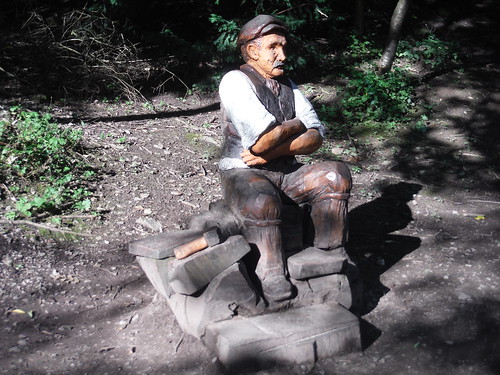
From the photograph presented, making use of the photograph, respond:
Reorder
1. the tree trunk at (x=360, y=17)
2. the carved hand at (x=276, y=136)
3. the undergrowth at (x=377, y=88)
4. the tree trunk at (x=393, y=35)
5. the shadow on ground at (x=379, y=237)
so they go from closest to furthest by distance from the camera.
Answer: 1. the carved hand at (x=276, y=136)
2. the shadow on ground at (x=379, y=237)
3. the undergrowth at (x=377, y=88)
4. the tree trunk at (x=393, y=35)
5. the tree trunk at (x=360, y=17)

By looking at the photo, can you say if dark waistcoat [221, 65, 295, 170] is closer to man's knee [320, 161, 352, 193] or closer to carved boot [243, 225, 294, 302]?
man's knee [320, 161, 352, 193]

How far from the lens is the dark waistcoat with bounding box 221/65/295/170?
11.4ft

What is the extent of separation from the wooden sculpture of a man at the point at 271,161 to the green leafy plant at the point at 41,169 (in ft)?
5.90

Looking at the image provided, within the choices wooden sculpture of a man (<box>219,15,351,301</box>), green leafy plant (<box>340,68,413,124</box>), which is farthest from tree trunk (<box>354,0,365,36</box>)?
wooden sculpture of a man (<box>219,15,351,301</box>)

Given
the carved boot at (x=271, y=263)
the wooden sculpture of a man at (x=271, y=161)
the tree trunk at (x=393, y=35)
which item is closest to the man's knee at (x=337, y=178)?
the wooden sculpture of a man at (x=271, y=161)

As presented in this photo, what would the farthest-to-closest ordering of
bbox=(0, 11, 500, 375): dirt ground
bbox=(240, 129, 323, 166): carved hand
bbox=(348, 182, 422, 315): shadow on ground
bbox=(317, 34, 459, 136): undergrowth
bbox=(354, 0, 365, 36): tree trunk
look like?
bbox=(354, 0, 365, 36): tree trunk, bbox=(317, 34, 459, 136): undergrowth, bbox=(348, 182, 422, 315): shadow on ground, bbox=(240, 129, 323, 166): carved hand, bbox=(0, 11, 500, 375): dirt ground

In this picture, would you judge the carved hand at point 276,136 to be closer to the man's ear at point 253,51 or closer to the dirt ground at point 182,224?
the man's ear at point 253,51

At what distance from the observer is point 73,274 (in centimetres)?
404

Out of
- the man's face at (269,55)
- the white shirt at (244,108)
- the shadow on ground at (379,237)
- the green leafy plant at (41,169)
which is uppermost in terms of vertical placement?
the man's face at (269,55)

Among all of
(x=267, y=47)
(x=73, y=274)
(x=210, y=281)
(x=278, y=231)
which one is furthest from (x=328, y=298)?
(x=73, y=274)

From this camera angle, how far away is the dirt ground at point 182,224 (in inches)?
126

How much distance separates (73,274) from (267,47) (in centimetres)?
207

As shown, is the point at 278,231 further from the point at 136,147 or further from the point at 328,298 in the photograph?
the point at 136,147

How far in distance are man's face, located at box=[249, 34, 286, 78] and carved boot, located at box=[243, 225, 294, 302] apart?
96 centimetres
